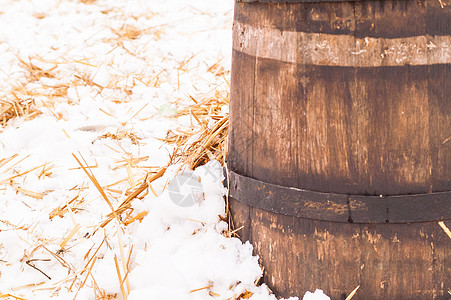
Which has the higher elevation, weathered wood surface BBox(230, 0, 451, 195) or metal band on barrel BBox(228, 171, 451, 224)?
weathered wood surface BBox(230, 0, 451, 195)

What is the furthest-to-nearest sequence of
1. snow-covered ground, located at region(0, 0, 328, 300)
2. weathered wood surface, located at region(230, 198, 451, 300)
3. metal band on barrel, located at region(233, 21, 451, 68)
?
snow-covered ground, located at region(0, 0, 328, 300) < weathered wood surface, located at region(230, 198, 451, 300) < metal band on barrel, located at region(233, 21, 451, 68)

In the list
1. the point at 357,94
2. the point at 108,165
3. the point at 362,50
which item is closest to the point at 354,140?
the point at 357,94

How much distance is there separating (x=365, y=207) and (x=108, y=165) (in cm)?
132

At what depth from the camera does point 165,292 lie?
6.94 ft

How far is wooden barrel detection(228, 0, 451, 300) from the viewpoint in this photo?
185 cm

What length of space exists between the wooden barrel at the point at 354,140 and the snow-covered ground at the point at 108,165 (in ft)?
0.68

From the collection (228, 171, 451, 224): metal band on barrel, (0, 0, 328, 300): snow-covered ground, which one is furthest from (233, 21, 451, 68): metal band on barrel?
(0, 0, 328, 300): snow-covered ground

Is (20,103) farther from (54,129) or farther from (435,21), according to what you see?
(435,21)

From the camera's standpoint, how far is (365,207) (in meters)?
1.92

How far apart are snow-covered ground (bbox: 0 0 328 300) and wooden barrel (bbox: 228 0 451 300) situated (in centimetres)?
21

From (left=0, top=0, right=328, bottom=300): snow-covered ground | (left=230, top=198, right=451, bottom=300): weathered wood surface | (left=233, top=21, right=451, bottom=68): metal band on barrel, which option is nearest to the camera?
(left=233, top=21, right=451, bottom=68): metal band on barrel

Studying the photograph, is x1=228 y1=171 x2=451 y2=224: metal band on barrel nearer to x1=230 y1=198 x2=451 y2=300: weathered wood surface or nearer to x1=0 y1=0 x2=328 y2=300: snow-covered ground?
x1=230 y1=198 x2=451 y2=300: weathered wood surface

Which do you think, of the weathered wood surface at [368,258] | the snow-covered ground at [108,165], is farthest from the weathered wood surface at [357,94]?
the snow-covered ground at [108,165]

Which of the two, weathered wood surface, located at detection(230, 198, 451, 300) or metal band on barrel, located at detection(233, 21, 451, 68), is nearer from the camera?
metal band on barrel, located at detection(233, 21, 451, 68)
